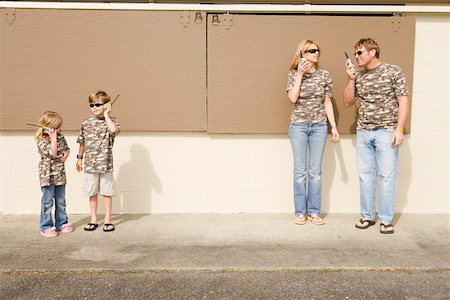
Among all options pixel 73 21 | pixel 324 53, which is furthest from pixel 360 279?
pixel 73 21


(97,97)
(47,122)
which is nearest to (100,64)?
(97,97)

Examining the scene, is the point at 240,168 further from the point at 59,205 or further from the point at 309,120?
the point at 59,205

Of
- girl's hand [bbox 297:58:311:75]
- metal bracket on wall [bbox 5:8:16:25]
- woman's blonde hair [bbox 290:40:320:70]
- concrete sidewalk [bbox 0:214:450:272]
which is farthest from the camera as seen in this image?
metal bracket on wall [bbox 5:8:16:25]

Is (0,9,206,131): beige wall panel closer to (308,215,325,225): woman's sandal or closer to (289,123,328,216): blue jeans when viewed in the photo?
(289,123,328,216): blue jeans

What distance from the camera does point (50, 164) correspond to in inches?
200

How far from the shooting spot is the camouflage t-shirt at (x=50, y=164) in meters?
5.05

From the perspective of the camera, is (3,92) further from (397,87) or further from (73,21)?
(397,87)

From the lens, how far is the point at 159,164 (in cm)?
605

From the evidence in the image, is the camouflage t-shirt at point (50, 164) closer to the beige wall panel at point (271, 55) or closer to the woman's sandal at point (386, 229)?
the beige wall panel at point (271, 55)

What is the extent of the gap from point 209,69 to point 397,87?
7.54 ft

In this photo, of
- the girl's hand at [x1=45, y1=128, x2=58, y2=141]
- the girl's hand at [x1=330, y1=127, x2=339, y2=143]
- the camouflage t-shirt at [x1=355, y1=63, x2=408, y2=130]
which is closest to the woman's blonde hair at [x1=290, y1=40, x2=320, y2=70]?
the camouflage t-shirt at [x1=355, y1=63, x2=408, y2=130]

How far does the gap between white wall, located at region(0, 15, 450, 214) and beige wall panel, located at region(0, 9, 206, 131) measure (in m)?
0.36

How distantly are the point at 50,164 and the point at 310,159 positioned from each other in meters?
3.01

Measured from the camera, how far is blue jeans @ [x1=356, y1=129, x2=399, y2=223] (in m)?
5.19
